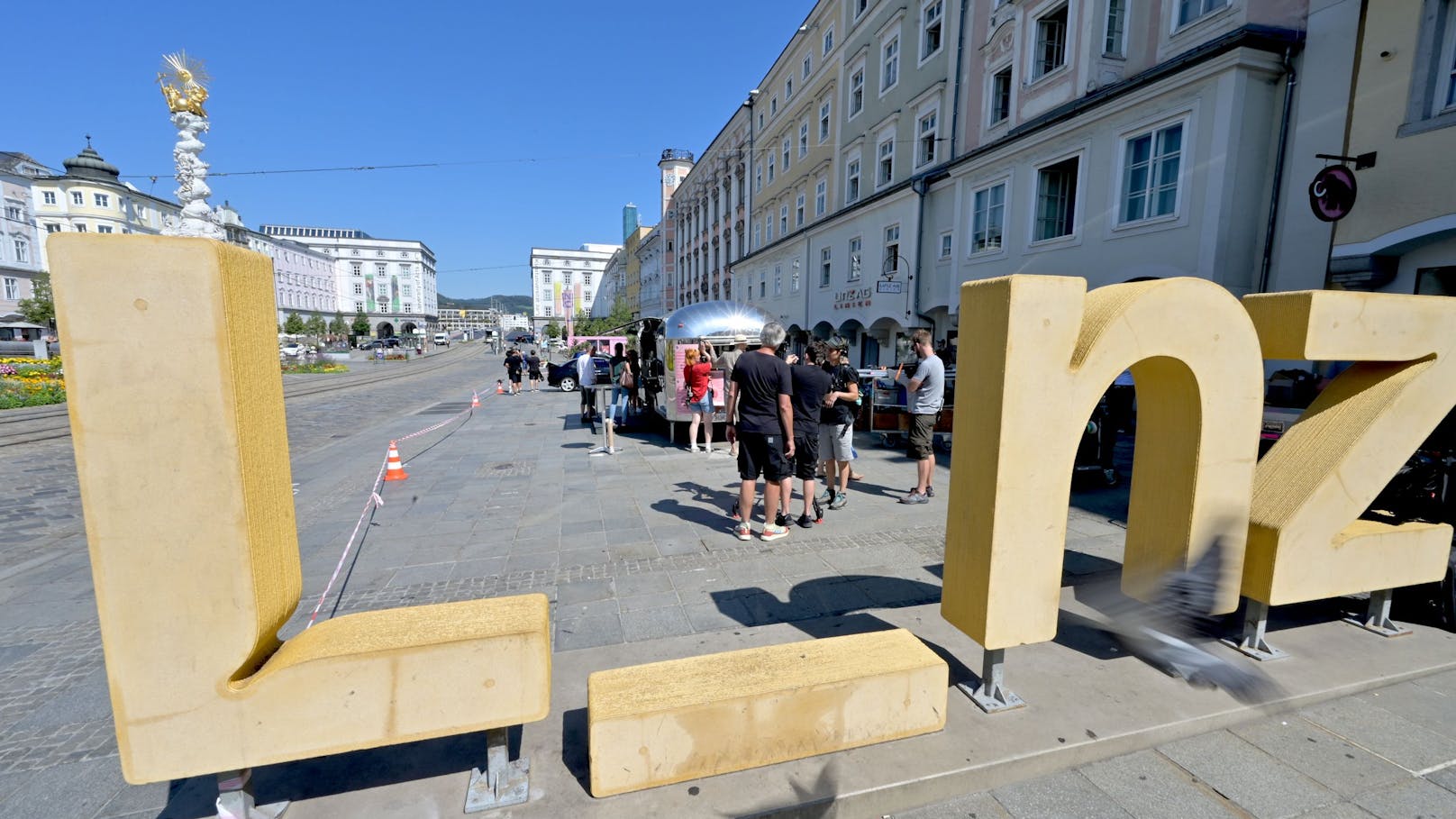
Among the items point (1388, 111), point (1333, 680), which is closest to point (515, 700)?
point (1333, 680)

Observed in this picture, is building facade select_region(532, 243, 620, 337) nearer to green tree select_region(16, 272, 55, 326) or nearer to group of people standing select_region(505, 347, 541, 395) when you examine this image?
green tree select_region(16, 272, 55, 326)

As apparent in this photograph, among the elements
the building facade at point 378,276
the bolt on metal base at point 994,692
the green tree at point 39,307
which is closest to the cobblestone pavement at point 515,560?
the bolt on metal base at point 994,692

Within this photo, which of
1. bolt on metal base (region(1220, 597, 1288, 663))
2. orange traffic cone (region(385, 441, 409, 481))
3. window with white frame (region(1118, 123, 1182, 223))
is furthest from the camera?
window with white frame (region(1118, 123, 1182, 223))

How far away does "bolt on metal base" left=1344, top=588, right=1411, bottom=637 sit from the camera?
343cm

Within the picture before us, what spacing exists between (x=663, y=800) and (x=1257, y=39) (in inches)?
486

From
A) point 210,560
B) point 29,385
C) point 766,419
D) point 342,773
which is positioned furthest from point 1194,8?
point 29,385

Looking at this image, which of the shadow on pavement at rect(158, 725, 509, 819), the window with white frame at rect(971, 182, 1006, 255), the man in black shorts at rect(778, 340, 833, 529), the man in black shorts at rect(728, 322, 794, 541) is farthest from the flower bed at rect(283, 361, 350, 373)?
the shadow on pavement at rect(158, 725, 509, 819)

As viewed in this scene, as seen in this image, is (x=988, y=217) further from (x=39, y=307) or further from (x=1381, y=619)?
(x=39, y=307)

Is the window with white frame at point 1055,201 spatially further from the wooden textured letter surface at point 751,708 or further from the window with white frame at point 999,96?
the wooden textured letter surface at point 751,708

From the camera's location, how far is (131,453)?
1.70m

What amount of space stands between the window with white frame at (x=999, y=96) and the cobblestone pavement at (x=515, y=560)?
1052 centimetres

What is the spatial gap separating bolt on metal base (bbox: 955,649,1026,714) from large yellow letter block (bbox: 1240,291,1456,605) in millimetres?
1534

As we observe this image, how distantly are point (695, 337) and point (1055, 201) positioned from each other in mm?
8764

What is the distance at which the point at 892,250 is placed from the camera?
18828mm
